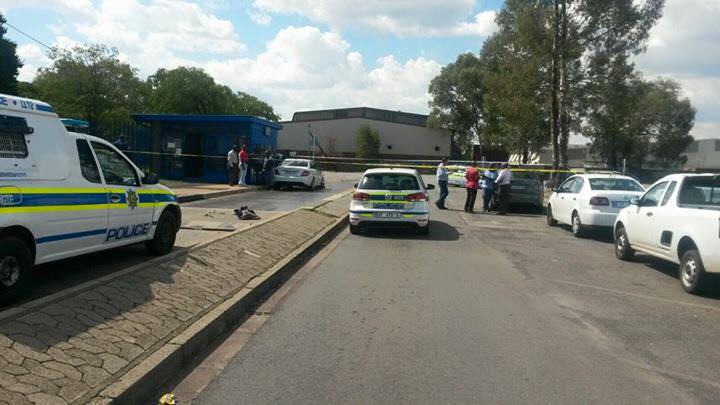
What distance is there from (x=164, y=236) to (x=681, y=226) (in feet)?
24.4

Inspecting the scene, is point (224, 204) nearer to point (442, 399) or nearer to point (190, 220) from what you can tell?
point (190, 220)

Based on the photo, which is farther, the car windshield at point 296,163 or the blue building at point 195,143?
the car windshield at point 296,163

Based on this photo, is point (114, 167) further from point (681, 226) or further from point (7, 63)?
point (7, 63)

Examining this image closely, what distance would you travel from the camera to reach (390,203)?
1312cm

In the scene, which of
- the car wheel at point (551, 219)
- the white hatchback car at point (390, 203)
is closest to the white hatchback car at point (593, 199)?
the car wheel at point (551, 219)

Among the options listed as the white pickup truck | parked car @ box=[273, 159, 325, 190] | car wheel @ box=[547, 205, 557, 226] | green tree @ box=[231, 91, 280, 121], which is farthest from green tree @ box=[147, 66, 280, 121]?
the white pickup truck

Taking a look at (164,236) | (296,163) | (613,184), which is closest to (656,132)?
(296,163)

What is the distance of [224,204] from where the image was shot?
17656 mm

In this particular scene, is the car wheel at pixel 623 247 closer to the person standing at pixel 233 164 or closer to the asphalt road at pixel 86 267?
the asphalt road at pixel 86 267

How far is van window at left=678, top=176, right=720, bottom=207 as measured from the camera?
8898 mm

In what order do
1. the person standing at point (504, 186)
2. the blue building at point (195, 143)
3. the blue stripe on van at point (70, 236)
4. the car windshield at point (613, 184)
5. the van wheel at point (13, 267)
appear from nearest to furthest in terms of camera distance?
the van wheel at point (13, 267) < the blue stripe on van at point (70, 236) < the car windshield at point (613, 184) < the person standing at point (504, 186) < the blue building at point (195, 143)

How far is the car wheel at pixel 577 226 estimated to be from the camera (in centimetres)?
1414

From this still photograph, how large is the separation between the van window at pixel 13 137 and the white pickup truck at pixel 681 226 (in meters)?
8.15

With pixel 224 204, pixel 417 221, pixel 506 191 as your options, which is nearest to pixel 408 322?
pixel 417 221
